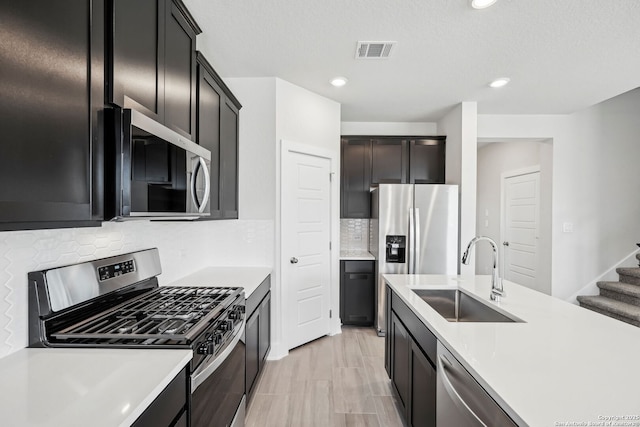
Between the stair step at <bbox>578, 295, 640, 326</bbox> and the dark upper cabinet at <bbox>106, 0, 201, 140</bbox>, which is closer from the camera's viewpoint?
the dark upper cabinet at <bbox>106, 0, 201, 140</bbox>

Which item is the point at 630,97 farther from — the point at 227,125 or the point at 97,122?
the point at 97,122

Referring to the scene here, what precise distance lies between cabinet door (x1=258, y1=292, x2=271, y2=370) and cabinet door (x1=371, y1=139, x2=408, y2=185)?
7.43ft

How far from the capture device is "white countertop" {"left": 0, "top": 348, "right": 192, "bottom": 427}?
2.53 feet

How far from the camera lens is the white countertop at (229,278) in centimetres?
228

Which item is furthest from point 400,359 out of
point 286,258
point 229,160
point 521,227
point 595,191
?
point 521,227

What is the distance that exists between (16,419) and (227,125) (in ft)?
7.57

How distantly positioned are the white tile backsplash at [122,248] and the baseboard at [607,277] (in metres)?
4.12

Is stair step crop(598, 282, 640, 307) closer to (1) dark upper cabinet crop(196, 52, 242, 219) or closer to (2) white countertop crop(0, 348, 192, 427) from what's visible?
(1) dark upper cabinet crop(196, 52, 242, 219)

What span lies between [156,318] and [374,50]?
7.94ft

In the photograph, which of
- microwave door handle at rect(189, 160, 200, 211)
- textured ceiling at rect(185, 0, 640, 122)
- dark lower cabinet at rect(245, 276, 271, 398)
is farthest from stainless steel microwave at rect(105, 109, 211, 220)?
textured ceiling at rect(185, 0, 640, 122)

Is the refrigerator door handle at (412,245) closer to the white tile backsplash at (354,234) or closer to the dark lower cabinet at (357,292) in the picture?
the dark lower cabinet at (357,292)

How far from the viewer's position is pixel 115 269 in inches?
63.2

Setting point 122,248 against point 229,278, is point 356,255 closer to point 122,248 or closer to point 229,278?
point 229,278

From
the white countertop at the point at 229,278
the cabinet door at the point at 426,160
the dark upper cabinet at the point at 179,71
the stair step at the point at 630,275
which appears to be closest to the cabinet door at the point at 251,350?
the white countertop at the point at 229,278
